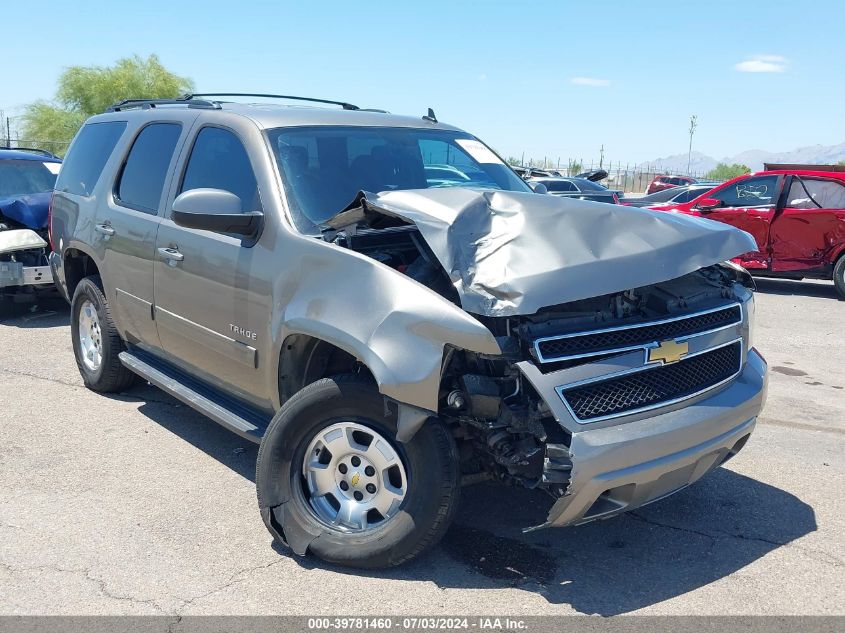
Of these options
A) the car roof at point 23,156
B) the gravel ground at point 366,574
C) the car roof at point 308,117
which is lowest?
the gravel ground at point 366,574

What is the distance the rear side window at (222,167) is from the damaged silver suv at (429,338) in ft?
0.06

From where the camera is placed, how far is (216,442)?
522 cm

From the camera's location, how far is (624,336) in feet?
11.0

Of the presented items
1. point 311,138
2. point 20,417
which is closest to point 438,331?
point 311,138

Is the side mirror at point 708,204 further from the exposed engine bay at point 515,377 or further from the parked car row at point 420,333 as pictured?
the exposed engine bay at point 515,377

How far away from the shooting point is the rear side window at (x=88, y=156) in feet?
19.4

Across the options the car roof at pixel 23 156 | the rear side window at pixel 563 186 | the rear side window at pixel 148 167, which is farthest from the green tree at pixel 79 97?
the rear side window at pixel 148 167

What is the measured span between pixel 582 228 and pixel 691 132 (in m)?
91.5

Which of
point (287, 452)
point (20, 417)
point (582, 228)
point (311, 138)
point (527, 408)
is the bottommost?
point (20, 417)

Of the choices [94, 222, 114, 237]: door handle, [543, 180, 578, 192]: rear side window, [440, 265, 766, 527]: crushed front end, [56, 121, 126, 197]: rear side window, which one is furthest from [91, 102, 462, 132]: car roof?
[543, 180, 578, 192]: rear side window

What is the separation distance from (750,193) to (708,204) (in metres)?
0.68

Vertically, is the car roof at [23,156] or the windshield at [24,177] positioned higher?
the car roof at [23,156]

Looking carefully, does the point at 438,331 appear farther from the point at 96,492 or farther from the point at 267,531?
the point at 96,492

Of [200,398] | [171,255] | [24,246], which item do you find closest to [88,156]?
[171,255]
